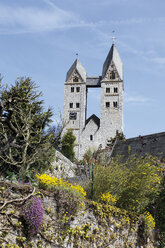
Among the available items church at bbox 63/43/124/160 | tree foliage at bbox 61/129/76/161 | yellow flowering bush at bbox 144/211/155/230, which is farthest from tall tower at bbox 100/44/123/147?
yellow flowering bush at bbox 144/211/155/230

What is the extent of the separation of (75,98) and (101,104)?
207 inches

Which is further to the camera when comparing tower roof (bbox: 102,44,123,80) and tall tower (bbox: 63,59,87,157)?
tower roof (bbox: 102,44,123,80)

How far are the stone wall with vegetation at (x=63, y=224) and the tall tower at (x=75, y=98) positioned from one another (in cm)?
4743

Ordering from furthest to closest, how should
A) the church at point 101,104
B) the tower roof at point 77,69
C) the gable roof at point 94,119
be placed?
the tower roof at point 77,69 → the gable roof at point 94,119 → the church at point 101,104

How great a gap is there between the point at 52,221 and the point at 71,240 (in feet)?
1.92

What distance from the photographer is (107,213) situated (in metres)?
7.49

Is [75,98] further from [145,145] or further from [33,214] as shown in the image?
[33,214]

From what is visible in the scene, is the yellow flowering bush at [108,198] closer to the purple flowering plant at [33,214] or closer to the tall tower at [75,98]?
the purple flowering plant at [33,214]

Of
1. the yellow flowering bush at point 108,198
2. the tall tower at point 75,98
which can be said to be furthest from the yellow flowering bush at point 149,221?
the tall tower at point 75,98

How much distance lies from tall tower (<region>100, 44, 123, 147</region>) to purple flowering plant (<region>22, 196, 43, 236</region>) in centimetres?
4867

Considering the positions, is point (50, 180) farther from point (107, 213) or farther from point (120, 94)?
point (120, 94)

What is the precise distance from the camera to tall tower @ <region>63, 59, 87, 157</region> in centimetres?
5725

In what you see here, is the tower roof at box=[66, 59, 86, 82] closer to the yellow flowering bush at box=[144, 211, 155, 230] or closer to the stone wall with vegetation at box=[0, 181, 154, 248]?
the yellow flowering bush at box=[144, 211, 155, 230]

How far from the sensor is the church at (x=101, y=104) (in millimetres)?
55219
